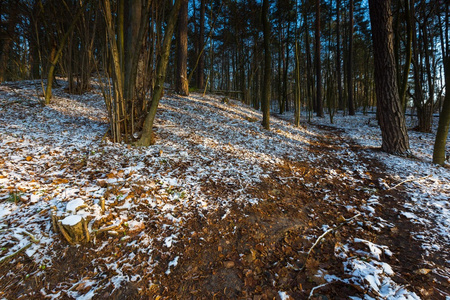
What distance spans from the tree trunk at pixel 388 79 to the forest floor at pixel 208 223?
2.89ft

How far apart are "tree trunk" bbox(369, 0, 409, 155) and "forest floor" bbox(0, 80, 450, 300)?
2.89ft

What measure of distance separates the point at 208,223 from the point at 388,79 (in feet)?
20.7

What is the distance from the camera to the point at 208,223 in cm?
254

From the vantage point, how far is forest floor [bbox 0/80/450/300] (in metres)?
1.75

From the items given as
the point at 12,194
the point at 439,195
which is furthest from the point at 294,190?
the point at 12,194

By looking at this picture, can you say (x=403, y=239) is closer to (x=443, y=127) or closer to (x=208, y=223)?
(x=208, y=223)

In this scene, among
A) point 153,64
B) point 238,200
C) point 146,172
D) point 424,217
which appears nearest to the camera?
point 424,217

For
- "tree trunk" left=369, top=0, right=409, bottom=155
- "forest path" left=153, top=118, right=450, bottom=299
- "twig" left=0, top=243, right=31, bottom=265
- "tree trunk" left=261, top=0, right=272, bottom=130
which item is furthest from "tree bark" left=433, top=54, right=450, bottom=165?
"twig" left=0, top=243, right=31, bottom=265

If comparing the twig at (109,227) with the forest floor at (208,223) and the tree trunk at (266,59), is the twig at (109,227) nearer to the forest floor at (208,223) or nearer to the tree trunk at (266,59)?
the forest floor at (208,223)

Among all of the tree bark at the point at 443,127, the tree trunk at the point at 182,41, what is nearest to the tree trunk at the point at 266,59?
the tree bark at the point at 443,127

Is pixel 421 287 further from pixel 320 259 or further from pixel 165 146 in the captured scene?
pixel 165 146

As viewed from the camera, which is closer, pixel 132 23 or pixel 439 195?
pixel 439 195

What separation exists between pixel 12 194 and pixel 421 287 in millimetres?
4455

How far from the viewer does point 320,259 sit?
2.07 m
